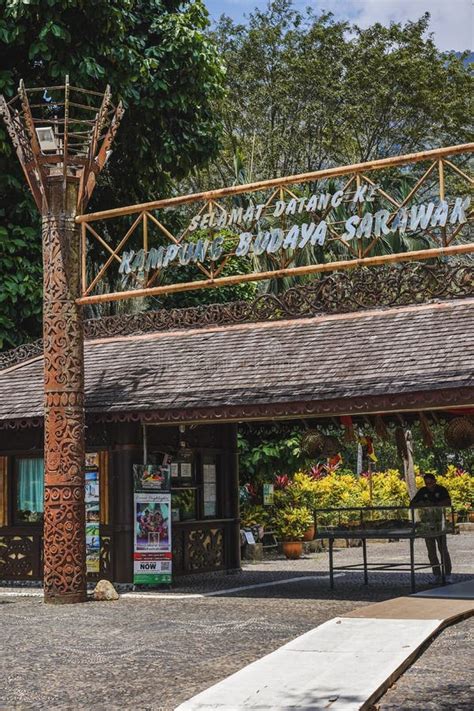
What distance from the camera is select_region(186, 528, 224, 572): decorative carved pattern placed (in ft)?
61.9

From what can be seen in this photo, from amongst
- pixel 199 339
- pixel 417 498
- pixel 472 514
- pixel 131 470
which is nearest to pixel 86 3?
pixel 199 339

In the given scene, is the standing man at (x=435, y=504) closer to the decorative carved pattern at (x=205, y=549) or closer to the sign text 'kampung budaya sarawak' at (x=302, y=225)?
the decorative carved pattern at (x=205, y=549)

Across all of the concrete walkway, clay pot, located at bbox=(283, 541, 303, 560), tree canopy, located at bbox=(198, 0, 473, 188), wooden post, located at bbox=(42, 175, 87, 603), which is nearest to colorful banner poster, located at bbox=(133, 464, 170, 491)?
wooden post, located at bbox=(42, 175, 87, 603)

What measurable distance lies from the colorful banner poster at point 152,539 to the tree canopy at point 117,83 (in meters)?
8.86

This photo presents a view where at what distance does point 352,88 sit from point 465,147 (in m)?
25.1

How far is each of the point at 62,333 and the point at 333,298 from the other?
4.64 m

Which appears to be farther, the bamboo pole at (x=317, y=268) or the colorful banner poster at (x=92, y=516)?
the colorful banner poster at (x=92, y=516)

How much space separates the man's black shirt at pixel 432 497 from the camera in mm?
17547

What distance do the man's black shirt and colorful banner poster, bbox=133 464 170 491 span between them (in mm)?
4039

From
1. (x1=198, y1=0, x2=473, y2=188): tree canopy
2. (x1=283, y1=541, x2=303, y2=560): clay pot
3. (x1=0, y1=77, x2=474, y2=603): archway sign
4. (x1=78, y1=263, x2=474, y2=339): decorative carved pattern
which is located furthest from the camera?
(x1=198, y1=0, x2=473, y2=188): tree canopy

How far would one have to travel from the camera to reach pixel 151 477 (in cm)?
1706

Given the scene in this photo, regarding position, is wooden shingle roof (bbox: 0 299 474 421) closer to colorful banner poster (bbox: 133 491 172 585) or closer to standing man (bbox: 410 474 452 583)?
colorful banner poster (bbox: 133 491 172 585)

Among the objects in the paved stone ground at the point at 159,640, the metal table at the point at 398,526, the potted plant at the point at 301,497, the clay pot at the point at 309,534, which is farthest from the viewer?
the clay pot at the point at 309,534

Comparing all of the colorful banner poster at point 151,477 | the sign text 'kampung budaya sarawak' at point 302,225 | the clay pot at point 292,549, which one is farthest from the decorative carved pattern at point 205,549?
the clay pot at point 292,549
